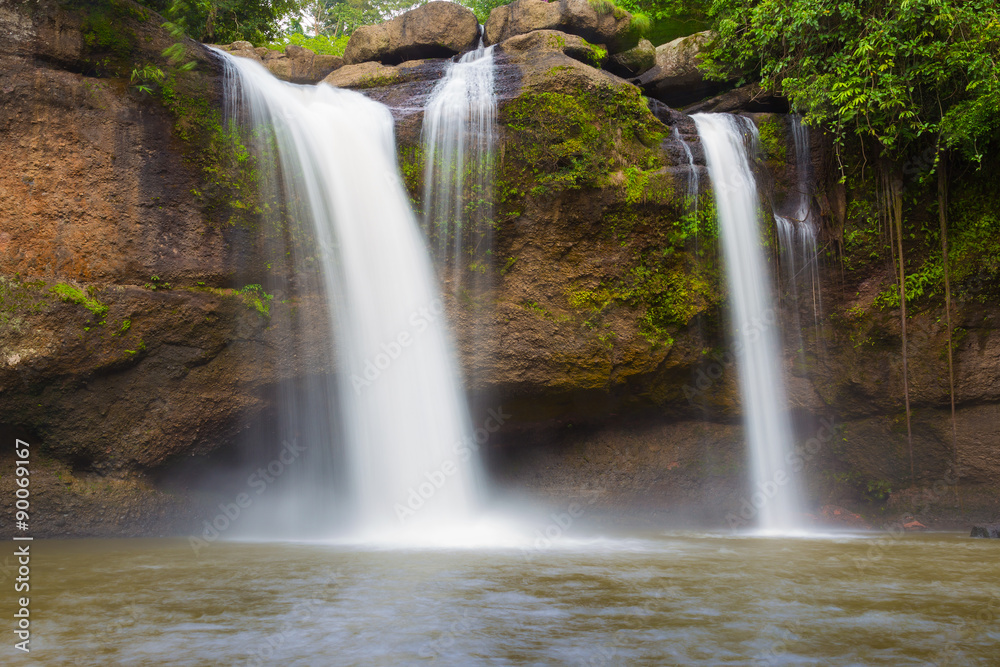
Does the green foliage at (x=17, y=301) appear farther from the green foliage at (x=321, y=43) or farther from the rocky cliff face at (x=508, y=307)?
the green foliage at (x=321, y=43)

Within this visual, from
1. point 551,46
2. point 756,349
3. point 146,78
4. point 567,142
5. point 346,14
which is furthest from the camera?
point 346,14

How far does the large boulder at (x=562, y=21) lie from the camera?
12062 mm

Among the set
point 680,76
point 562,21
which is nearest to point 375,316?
point 562,21

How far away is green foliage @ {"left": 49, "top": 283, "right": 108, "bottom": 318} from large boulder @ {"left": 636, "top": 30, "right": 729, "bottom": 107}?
9752mm

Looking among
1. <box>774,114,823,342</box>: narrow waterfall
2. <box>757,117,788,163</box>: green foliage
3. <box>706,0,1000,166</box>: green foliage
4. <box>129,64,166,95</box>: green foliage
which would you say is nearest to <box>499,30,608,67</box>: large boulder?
<box>706,0,1000,166</box>: green foliage

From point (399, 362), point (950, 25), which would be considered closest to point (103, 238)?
point (399, 362)

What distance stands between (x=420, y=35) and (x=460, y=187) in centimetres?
432

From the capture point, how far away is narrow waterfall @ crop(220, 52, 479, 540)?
891 cm

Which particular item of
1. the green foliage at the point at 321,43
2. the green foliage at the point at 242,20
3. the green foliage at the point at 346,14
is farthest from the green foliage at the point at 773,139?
the green foliage at the point at 346,14

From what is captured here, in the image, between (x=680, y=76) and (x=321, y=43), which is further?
(x=321, y=43)

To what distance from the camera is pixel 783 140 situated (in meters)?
10.7

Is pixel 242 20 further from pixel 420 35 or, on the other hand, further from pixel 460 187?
pixel 460 187

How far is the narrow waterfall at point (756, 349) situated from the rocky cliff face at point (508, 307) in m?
0.26

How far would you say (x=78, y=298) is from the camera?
771cm
